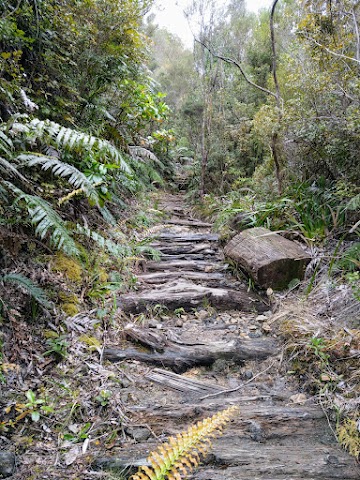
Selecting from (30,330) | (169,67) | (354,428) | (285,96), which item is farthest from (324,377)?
(169,67)

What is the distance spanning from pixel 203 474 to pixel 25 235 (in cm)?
219

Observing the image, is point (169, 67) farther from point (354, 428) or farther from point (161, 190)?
point (354, 428)

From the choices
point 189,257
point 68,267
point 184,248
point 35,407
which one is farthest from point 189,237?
point 35,407

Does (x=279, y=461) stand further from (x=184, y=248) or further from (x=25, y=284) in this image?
(x=184, y=248)

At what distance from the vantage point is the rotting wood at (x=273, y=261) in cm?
362

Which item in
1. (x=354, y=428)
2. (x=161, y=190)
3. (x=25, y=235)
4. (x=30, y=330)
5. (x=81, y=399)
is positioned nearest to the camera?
(x=354, y=428)

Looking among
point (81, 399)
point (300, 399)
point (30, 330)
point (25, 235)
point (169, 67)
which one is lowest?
point (300, 399)

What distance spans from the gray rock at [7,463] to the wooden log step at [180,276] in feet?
7.96

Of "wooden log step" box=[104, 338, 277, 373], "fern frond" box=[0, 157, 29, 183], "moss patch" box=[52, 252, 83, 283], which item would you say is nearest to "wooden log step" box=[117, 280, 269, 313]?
"moss patch" box=[52, 252, 83, 283]

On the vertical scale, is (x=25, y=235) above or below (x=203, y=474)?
above

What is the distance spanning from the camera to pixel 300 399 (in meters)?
2.27

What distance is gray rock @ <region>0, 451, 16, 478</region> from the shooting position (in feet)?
5.33

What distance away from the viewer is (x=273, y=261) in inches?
142

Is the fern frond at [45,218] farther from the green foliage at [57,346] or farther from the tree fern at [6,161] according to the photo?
the green foliage at [57,346]
